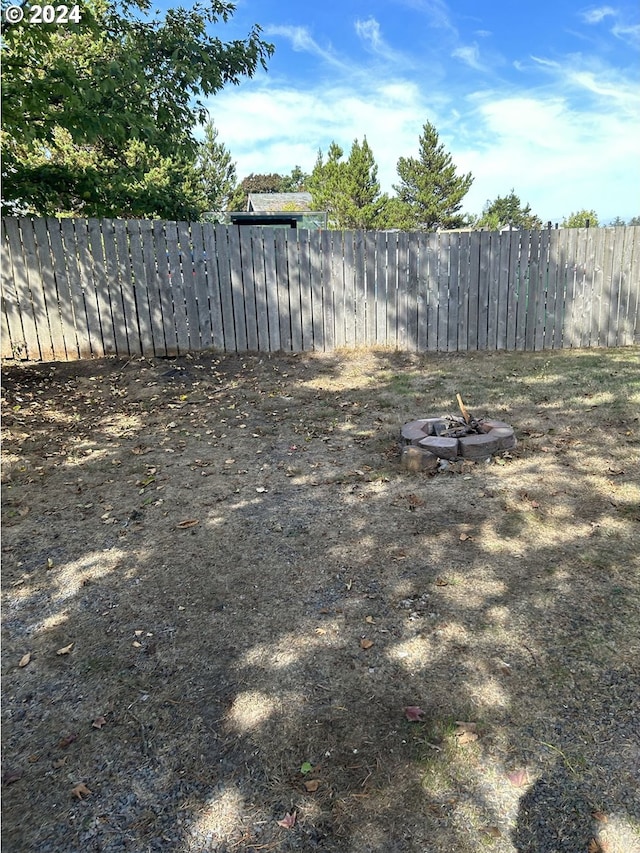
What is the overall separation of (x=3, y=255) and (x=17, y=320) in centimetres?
78

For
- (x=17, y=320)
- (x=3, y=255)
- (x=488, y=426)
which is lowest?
(x=488, y=426)

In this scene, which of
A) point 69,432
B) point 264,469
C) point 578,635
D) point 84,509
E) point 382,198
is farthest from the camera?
point 382,198

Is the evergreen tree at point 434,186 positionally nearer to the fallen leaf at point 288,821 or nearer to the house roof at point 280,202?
the house roof at point 280,202

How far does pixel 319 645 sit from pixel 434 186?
4175 centimetres

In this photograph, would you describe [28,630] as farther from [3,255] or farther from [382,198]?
[382,198]

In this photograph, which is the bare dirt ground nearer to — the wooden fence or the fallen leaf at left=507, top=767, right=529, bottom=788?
the fallen leaf at left=507, top=767, right=529, bottom=788

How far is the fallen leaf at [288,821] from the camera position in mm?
1583

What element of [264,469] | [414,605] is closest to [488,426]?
[264,469]

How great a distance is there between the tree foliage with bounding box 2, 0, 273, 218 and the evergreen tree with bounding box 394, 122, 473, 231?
3254cm

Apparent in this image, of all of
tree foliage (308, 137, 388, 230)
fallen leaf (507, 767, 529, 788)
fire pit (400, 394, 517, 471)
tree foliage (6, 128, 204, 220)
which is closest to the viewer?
fallen leaf (507, 767, 529, 788)

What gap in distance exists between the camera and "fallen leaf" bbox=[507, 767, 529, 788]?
1.68 metres

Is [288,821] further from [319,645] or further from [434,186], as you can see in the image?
[434,186]

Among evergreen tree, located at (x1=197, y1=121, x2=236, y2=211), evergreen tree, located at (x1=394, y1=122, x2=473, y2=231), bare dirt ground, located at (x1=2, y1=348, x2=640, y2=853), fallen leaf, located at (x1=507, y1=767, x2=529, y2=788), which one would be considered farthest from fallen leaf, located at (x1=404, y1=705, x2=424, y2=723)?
evergreen tree, located at (x1=197, y1=121, x2=236, y2=211)

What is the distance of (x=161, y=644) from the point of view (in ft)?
7.86
